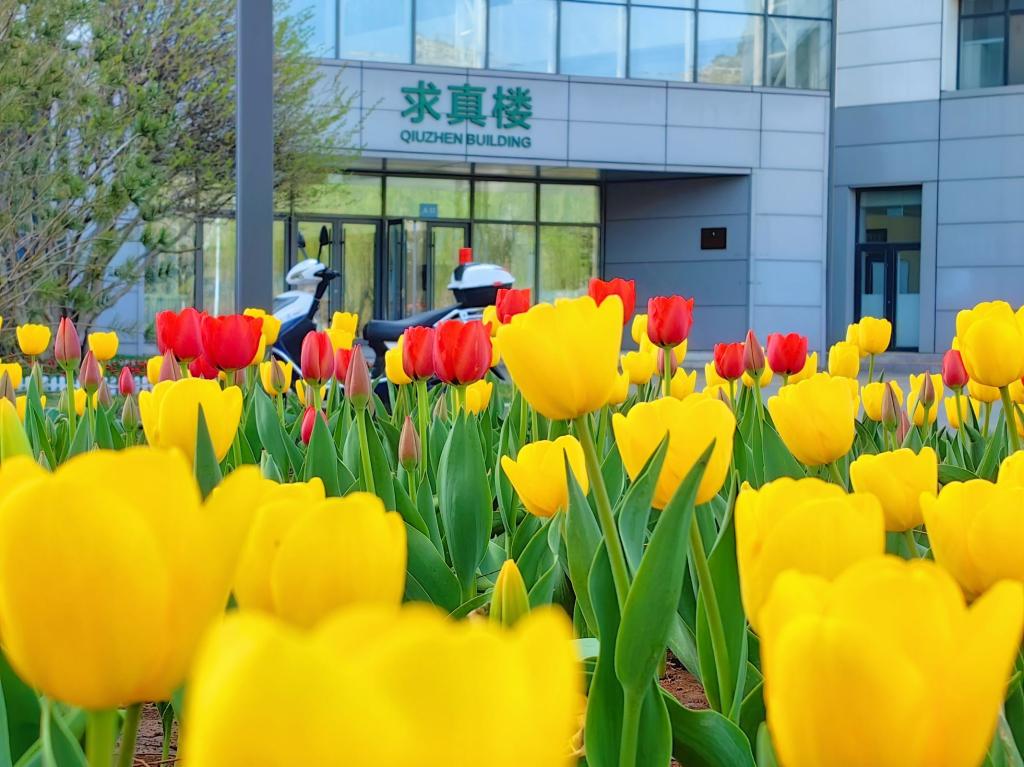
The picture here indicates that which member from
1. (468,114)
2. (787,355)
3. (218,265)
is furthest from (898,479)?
(218,265)

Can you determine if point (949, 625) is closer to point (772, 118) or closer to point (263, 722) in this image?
point (263, 722)

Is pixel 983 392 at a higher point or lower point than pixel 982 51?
lower

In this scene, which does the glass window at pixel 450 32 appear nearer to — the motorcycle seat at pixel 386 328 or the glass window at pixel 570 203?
the glass window at pixel 570 203

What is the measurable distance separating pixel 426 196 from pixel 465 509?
2021 cm

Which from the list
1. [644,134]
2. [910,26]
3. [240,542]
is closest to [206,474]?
[240,542]

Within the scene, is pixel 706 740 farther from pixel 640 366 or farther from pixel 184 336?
pixel 640 366

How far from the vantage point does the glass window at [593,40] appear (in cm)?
2042

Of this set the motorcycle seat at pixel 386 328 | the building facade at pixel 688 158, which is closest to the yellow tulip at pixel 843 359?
the motorcycle seat at pixel 386 328

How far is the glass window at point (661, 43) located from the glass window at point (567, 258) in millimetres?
3040

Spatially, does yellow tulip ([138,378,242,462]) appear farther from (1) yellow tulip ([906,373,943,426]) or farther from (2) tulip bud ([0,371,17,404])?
(1) yellow tulip ([906,373,943,426])

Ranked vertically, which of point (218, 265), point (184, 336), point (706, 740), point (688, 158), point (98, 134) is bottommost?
point (706, 740)

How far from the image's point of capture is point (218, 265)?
66.5ft

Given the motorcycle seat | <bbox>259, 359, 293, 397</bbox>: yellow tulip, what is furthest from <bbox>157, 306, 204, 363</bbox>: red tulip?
the motorcycle seat

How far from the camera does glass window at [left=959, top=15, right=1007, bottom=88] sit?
69.4ft
